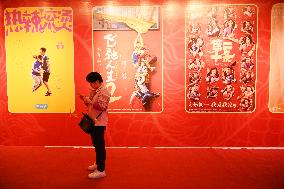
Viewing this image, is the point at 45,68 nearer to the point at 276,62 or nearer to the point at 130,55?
the point at 130,55

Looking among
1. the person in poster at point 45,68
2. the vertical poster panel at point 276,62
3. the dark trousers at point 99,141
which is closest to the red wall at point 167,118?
the vertical poster panel at point 276,62

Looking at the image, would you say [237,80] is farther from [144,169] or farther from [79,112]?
[79,112]

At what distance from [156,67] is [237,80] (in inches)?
56.1

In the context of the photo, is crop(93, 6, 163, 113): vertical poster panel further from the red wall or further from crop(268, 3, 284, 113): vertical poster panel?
crop(268, 3, 284, 113): vertical poster panel

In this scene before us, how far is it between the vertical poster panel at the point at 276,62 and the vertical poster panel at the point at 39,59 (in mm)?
3477

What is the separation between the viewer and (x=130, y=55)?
6.34m

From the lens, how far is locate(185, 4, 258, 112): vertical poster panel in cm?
620

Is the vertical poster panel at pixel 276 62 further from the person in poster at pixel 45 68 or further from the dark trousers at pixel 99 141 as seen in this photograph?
the person in poster at pixel 45 68

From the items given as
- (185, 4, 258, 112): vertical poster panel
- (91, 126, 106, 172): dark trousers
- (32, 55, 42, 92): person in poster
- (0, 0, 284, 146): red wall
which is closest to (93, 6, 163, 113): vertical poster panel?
(0, 0, 284, 146): red wall

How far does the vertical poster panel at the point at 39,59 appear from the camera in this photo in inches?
249

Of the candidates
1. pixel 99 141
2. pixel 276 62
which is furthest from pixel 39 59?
pixel 276 62

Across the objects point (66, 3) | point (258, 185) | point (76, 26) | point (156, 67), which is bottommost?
point (258, 185)

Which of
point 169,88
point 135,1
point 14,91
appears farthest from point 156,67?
point 14,91

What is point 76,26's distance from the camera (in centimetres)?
631
